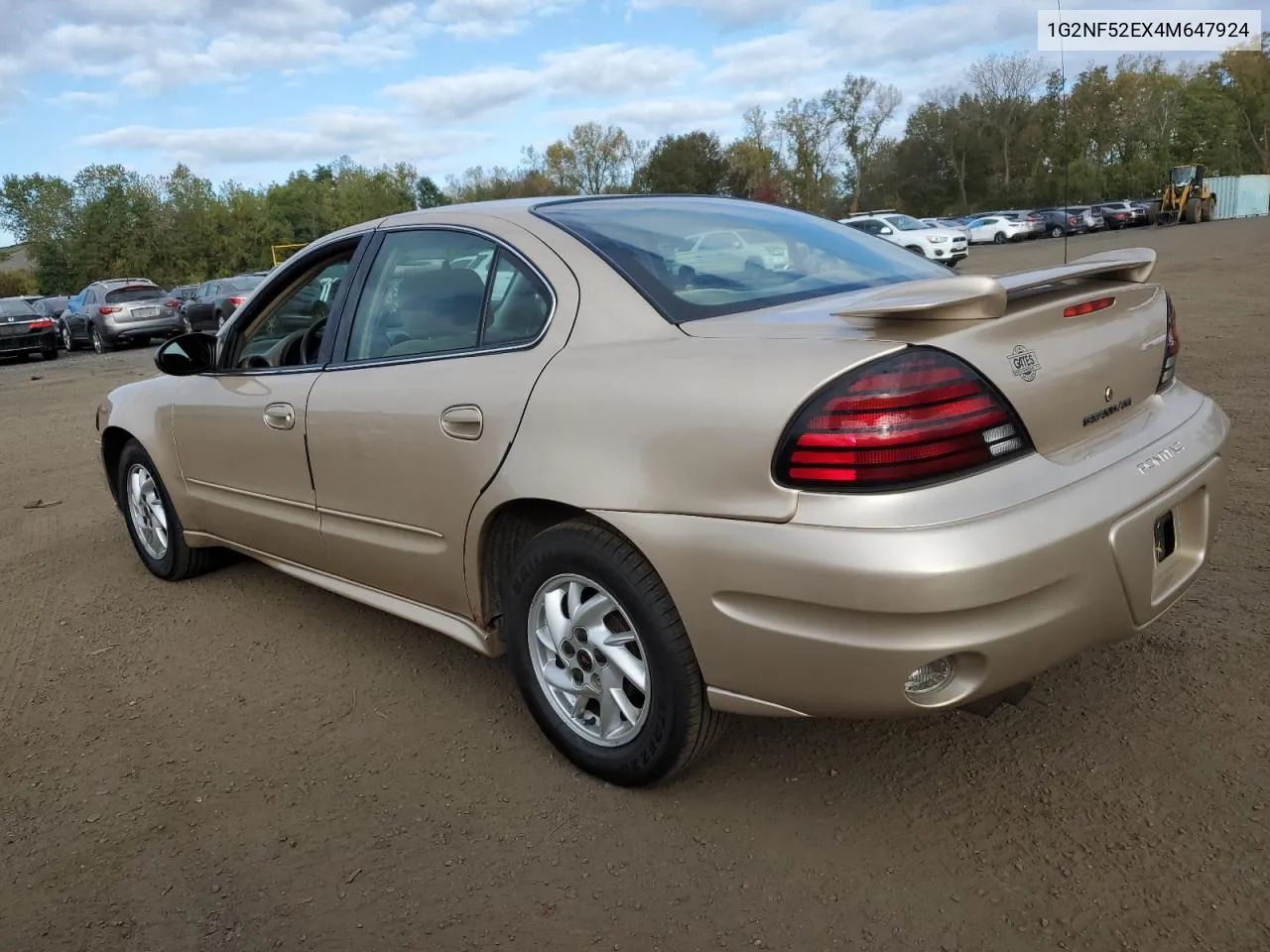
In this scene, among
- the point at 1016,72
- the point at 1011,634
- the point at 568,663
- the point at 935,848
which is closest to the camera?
the point at 1011,634

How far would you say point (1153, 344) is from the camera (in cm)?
260

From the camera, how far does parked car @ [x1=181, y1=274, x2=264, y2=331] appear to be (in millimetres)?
20891

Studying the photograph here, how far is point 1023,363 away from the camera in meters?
2.18

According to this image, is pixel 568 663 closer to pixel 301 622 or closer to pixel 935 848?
pixel 935 848

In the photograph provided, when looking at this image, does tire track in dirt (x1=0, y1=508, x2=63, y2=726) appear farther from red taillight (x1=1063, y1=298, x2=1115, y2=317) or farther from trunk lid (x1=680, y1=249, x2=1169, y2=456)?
red taillight (x1=1063, y1=298, x2=1115, y2=317)

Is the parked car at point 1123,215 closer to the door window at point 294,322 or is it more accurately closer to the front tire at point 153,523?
the front tire at point 153,523

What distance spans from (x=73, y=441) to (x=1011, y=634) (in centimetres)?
928

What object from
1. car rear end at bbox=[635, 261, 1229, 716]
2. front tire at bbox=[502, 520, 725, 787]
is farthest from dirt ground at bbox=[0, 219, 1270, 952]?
car rear end at bbox=[635, 261, 1229, 716]

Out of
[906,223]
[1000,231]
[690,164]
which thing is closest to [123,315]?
[906,223]

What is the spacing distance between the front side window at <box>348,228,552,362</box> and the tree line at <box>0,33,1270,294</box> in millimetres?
46650

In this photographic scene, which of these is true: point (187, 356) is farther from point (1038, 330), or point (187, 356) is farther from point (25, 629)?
point (1038, 330)

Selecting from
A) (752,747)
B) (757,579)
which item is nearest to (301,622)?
(752,747)

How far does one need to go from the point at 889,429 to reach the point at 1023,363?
396mm

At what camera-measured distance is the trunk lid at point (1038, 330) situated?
6.98 feet
